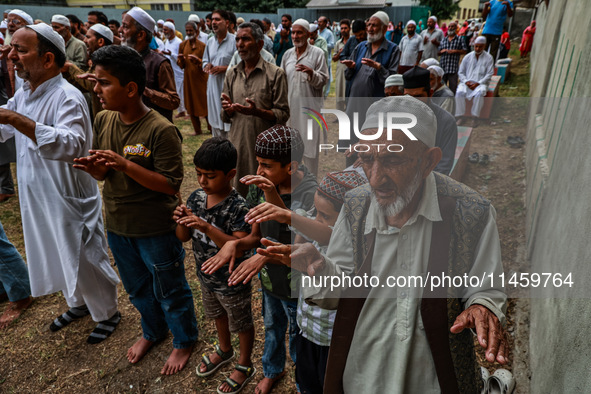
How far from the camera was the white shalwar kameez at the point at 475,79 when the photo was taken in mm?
7762

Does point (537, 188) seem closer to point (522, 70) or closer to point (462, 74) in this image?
point (462, 74)

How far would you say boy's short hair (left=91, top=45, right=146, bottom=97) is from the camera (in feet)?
7.12

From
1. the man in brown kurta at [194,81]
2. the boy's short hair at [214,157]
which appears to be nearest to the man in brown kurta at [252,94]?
the boy's short hair at [214,157]

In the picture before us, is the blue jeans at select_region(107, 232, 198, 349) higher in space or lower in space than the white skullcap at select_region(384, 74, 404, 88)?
lower

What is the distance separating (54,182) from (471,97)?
7.51 m

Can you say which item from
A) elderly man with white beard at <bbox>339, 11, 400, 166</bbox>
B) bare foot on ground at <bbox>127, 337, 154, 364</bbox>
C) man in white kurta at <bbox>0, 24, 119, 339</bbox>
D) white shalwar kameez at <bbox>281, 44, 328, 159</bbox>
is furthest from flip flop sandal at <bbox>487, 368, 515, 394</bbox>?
white shalwar kameez at <bbox>281, 44, 328, 159</bbox>

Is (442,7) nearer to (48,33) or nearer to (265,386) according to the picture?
(48,33)

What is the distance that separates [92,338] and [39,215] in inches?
40.5

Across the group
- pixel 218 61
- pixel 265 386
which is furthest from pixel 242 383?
pixel 218 61

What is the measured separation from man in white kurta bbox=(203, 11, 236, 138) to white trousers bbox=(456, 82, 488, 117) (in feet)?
15.7

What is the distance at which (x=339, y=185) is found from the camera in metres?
1.83

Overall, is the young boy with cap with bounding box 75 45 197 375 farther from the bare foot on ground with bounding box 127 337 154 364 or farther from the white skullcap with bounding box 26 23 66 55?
the white skullcap with bounding box 26 23 66 55

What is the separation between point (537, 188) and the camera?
366 centimetres

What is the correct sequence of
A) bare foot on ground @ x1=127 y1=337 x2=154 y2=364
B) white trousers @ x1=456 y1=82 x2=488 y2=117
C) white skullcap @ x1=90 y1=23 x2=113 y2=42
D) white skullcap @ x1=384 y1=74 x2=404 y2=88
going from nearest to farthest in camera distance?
bare foot on ground @ x1=127 y1=337 x2=154 y2=364 → white skullcap @ x1=384 y1=74 x2=404 y2=88 → white skullcap @ x1=90 y1=23 x2=113 y2=42 → white trousers @ x1=456 y1=82 x2=488 y2=117
